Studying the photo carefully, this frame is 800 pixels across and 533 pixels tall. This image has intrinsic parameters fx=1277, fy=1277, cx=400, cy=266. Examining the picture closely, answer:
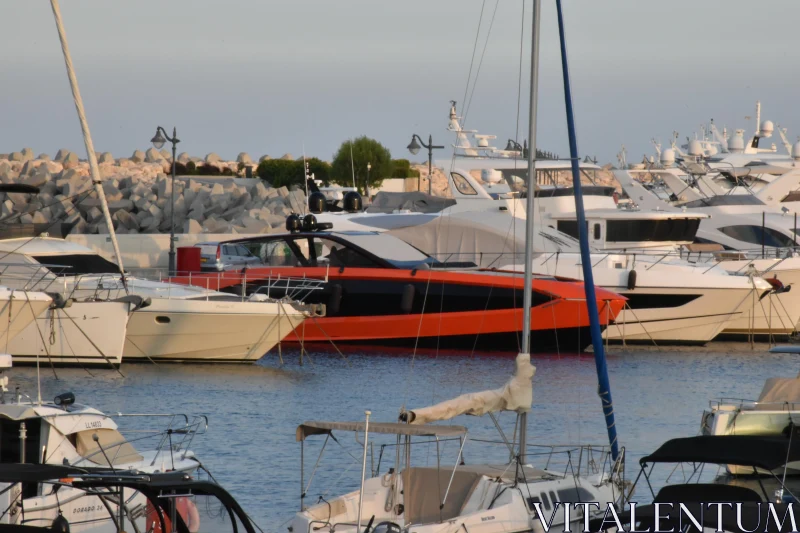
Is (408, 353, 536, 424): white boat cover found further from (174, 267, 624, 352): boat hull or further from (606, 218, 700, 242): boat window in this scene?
(606, 218, 700, 242): boat window

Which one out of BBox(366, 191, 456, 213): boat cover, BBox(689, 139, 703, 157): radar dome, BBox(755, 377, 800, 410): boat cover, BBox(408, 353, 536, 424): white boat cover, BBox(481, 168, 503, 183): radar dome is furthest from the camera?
BBox(689, 139, 703, 157): radar dome

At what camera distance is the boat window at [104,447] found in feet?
42.5

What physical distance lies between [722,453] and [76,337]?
45.7ft

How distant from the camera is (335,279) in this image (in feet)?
90.5

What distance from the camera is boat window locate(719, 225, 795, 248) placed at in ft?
120

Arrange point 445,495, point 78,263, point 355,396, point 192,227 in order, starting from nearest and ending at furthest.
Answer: point 445,495 → point 355,396 → point 78,263 → point 192,227

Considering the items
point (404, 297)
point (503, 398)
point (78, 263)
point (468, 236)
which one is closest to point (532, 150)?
point (503, 398)

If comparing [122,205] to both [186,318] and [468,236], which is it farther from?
[186,318]

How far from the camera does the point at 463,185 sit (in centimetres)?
3584

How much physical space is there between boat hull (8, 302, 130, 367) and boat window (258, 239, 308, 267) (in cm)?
634

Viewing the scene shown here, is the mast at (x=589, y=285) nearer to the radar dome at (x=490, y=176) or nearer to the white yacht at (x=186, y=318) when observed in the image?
the white yacht at (x=186, y=318)

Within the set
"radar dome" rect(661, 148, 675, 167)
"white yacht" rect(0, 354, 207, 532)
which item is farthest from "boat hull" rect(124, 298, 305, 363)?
"radar dome" rect(661, 148, 675, 167)

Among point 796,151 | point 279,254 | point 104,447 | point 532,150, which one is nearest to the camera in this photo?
point 104,447

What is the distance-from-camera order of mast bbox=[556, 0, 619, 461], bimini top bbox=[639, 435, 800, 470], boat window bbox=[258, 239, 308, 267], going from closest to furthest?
bimini top bbox=[639, 435, 800, 470] < mast bbox=[556, 0, 619, 461] < boat window bbox=[258, 239, 308, 267]
